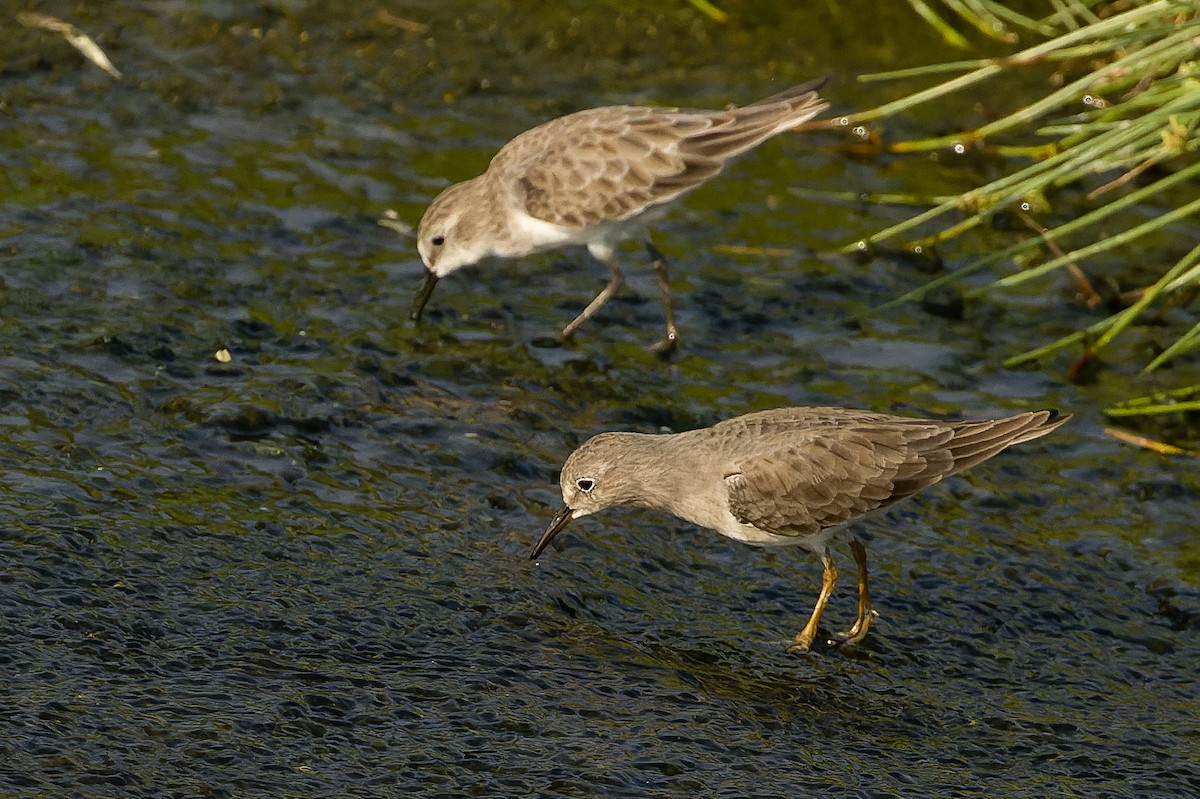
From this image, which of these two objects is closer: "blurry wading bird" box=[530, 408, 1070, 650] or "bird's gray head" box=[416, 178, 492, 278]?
"blurry wading bird" box=[530, 408, 1070, 650]

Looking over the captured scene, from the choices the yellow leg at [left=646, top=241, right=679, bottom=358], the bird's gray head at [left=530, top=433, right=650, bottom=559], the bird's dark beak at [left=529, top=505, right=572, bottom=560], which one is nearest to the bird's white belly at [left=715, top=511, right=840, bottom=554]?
the bird's gray head at [left=530, top=433, right=650, bottom=559]

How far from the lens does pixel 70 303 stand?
27.7 feet

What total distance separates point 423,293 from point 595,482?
9.03 feet

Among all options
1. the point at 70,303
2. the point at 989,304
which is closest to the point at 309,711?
the point at 70,303

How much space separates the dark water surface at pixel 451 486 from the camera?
568 cm

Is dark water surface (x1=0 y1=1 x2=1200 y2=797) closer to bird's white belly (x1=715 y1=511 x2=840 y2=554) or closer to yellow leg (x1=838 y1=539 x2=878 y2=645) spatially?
yellow leg (x1=838 y1=539 x2=878 y2=645)

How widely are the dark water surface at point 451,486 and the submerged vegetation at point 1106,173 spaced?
330mm

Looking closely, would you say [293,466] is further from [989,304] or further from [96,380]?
[989,304]

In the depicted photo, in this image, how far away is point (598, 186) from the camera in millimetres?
9555

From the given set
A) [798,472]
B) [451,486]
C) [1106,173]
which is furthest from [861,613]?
[1106,173]

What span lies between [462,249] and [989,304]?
10.5 feet

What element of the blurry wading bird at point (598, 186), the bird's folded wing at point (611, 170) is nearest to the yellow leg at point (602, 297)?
the blurry wading bird at point (598, 186)

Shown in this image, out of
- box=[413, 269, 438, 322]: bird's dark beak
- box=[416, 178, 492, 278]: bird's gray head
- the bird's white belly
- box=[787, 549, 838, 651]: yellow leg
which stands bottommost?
box=[787, 549, 838, 651]: yellow leg

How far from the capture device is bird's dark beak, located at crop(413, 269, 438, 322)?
9.30m
